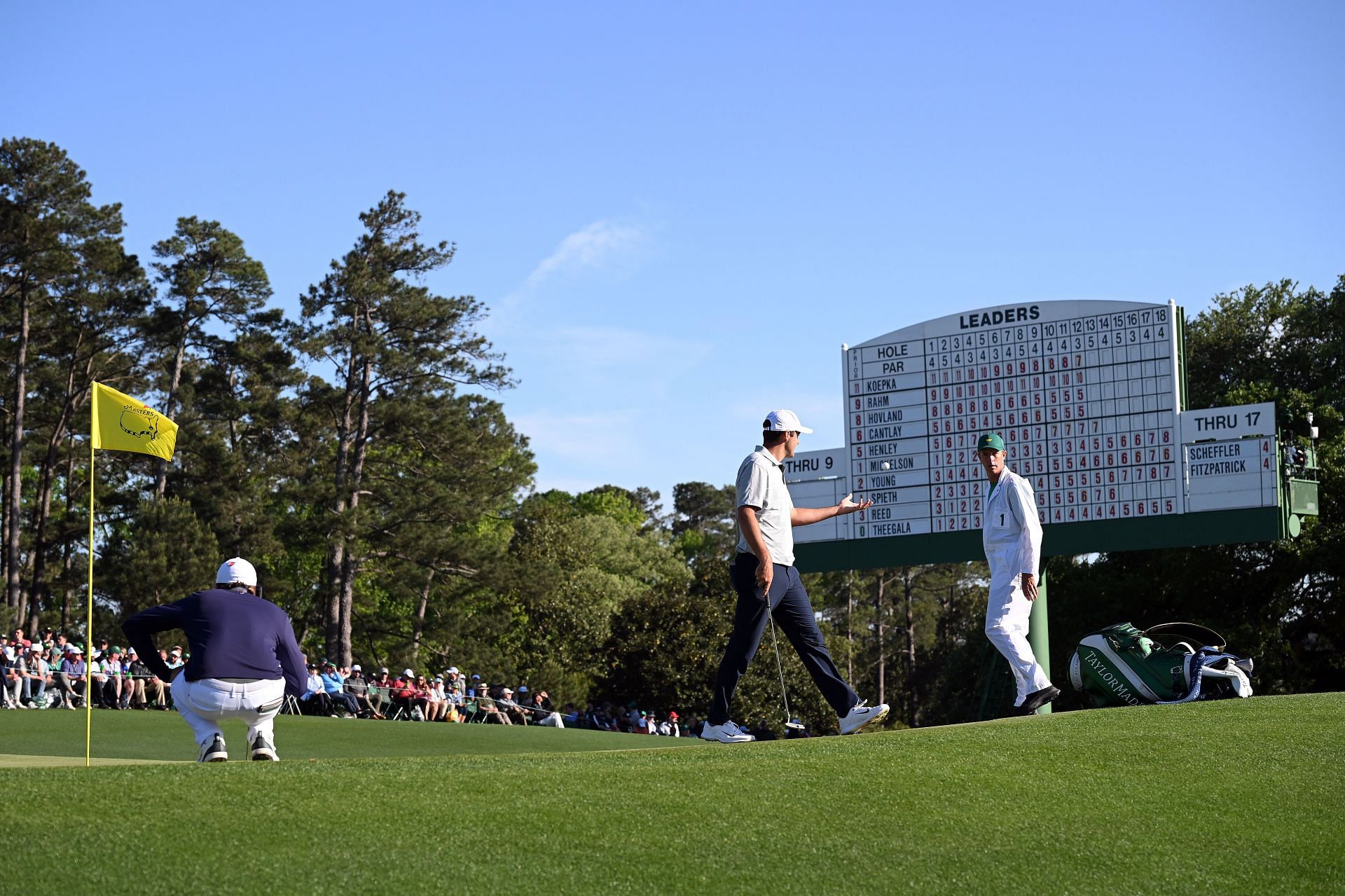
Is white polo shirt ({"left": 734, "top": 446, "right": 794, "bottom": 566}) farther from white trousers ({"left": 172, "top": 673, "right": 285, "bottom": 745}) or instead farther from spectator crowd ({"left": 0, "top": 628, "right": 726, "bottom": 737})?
spectator crowd ({"left": 0, "top": 628, "right": 726, "bottom": 737})

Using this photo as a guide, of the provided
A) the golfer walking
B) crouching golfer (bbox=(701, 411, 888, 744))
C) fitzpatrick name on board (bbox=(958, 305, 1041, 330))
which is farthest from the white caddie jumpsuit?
fitzpatrick name on board (bbox=(958, 305, 1041, 330))

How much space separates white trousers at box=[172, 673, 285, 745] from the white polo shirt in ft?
10.1

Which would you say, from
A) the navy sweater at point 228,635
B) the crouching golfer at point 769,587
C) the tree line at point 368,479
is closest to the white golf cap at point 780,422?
the crouching golfer at point 769,587

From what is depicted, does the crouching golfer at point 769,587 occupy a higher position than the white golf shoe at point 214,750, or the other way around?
the crouching golfer at point 769,587

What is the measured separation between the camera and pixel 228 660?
331 inches

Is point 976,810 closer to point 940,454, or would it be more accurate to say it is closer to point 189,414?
point 940,454

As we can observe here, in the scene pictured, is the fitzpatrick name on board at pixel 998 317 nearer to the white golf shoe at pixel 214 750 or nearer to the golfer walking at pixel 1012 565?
the golfer walking at pixel 1012 565

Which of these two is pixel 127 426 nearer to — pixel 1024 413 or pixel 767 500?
pixel 767 500

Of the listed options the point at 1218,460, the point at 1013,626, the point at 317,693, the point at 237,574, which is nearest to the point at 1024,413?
the point at 1218,460

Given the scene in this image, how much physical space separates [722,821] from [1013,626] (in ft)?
15.0

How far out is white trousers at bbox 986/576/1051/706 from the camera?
10.5 meters

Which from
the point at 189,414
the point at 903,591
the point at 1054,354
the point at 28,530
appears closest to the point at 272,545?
the point at 189,414

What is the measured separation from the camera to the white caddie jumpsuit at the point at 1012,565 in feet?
34.5

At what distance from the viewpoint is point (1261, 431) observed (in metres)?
A: 22.7
